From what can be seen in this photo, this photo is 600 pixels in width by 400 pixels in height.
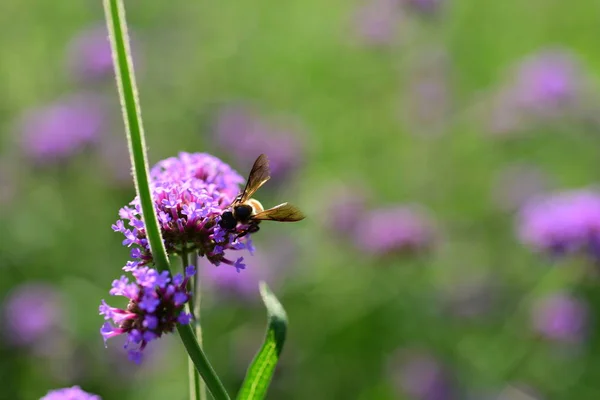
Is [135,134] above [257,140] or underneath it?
above

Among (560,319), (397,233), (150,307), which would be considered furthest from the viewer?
(397,233)

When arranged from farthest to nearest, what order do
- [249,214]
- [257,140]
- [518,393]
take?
1. [257,140]
2. [518,393]
3. [249,214]

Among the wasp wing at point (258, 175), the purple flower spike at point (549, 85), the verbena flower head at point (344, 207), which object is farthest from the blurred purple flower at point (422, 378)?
the wasp wing at point (258, 175)

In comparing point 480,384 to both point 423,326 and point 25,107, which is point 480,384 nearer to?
point 423,326

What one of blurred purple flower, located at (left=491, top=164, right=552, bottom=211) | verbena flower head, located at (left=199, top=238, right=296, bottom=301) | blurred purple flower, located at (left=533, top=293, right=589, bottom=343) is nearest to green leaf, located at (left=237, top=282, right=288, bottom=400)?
verbena flower head, located at (left=199, top=238, right=296, bottom=301)

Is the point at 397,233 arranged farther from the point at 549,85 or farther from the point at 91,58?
the point at 91,58

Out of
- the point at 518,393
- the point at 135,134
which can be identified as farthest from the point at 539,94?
the point at 135,134

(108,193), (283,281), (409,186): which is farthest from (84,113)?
(409,186)

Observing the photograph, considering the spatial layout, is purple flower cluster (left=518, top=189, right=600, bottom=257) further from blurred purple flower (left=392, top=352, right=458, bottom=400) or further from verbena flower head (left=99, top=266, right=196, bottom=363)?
verbena flower head (left=99, top=266, right=196, bottom=363)
